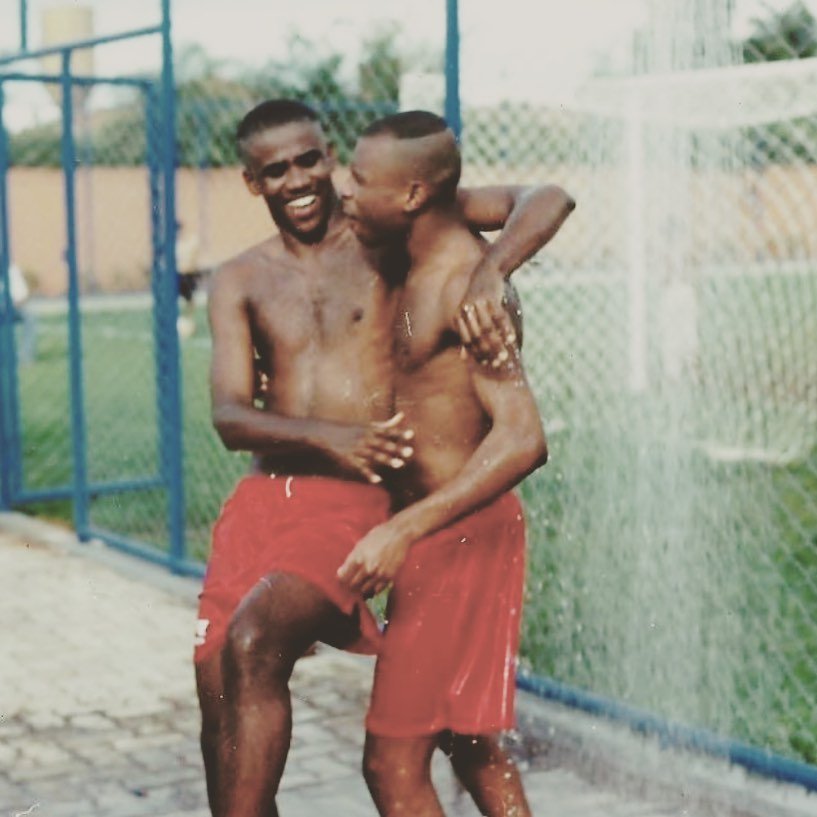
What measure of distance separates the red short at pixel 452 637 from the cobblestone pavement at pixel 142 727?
1.19 metres

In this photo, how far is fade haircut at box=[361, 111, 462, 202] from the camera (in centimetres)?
308

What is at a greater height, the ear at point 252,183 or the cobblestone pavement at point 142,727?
the ear at point 252,183

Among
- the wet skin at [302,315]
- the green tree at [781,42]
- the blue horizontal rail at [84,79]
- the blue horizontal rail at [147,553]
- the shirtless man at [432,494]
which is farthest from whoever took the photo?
the blue horizontal rail at [84,79]

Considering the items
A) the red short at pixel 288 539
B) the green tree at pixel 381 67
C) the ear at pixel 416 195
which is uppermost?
the green tree at pixel 381 67

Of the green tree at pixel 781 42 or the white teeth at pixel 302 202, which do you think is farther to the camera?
the green tree at pixel 781 42

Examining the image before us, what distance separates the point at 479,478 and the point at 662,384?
6401 mm

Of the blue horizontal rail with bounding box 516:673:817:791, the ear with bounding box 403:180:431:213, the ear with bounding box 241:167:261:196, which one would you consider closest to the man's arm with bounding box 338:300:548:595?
the ear with bounding box 403:180:431:213

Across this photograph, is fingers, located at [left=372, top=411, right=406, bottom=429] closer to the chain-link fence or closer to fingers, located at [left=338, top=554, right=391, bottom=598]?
fingers, located at [left=338, top=554, right=391, bottom=598]

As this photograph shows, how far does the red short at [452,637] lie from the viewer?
3139 mm

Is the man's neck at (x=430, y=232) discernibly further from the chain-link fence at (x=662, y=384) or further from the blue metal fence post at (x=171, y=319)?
the blue metal fence post at (x=171, y=319)

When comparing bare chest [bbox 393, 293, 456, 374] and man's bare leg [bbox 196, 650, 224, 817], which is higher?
bare chest [bbox 393, 293, 456, 374]

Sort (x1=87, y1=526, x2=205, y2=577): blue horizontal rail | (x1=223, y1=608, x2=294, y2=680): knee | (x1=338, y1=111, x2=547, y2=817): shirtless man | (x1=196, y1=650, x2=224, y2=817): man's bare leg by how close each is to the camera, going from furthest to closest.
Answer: (x1=87, y1=526, x2=205, y2=577): blue horizontal rail → (x1=196, y1=650, x2=224, y2=817): man's bare leg → (x1=338, y1=111, x2=547, y2=817): shirtless man → (x1=223, y1=608, x2=294, y2=680): knee

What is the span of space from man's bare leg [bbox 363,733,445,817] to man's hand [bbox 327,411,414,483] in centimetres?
53

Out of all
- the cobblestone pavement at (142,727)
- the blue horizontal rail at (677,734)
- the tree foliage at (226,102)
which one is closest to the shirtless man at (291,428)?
the cobblestone pavement at (142,727)
